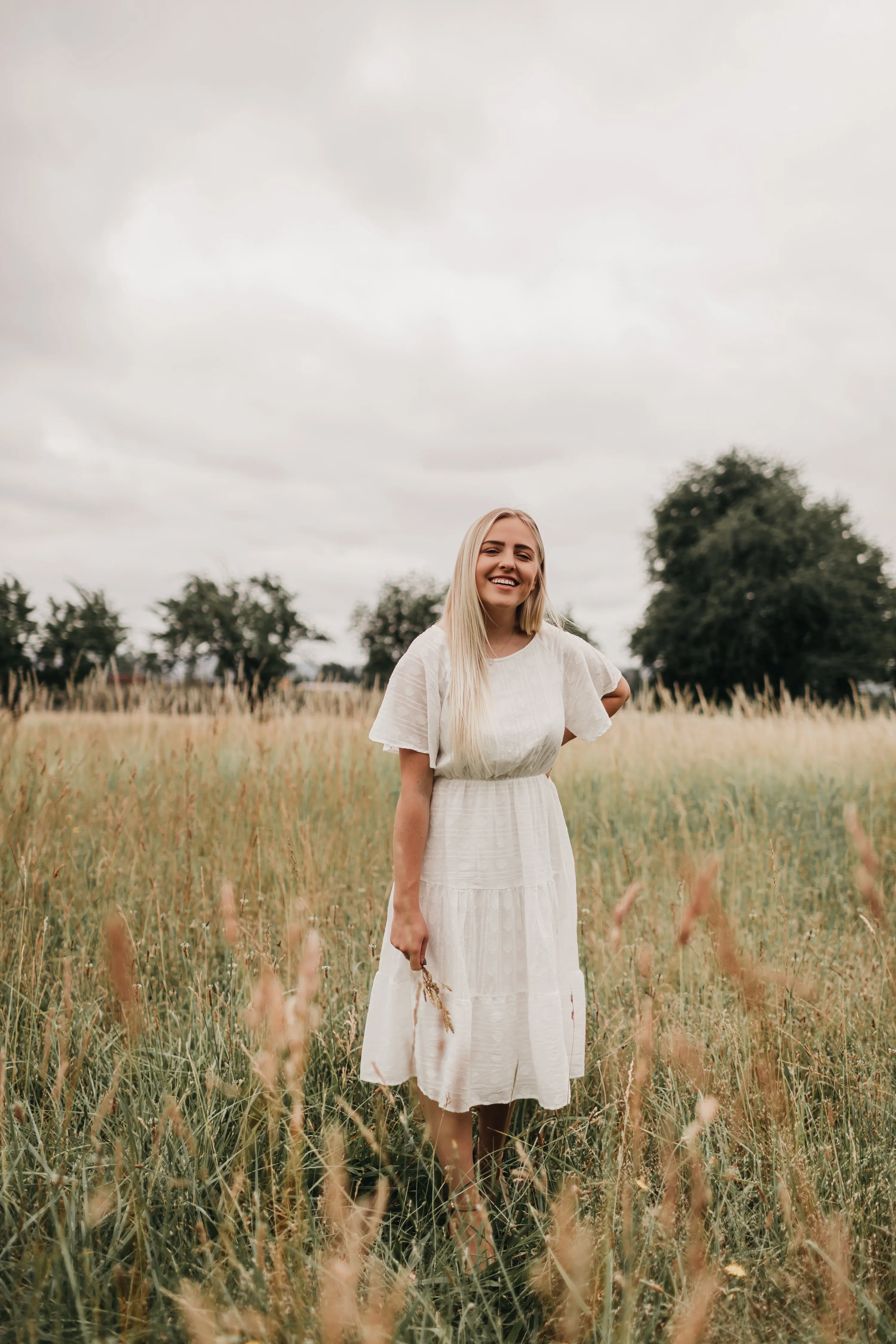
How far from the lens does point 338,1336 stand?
91 cm

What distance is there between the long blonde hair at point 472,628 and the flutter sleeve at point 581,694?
0.14 metres

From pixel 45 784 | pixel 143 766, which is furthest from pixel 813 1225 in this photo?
pixel 143 766

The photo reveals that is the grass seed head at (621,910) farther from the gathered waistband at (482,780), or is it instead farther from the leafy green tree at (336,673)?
the leafy green tree at (336,673)

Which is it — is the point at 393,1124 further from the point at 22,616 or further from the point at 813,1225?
the point at 22,616

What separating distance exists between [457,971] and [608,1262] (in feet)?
2.32

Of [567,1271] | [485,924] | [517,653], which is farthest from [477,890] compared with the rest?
[567,1271]

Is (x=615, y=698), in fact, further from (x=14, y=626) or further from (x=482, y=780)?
(x=14, y=626)

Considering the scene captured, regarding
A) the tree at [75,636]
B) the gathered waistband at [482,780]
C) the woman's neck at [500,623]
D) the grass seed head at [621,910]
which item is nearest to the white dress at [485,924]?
the gathered waistband at [482,780]

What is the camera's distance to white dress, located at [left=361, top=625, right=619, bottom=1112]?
1.84 meters

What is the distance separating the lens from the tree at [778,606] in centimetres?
2703

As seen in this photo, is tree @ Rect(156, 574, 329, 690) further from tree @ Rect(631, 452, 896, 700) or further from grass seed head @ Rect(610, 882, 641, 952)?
grass seed head @ Rect(610, 882, 641, 952)

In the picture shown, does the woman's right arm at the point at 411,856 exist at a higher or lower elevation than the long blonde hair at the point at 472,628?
lower

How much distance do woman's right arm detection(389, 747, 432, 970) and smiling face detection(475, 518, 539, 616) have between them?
49cm

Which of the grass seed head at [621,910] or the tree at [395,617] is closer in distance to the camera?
the grass seed head at [621,910]
